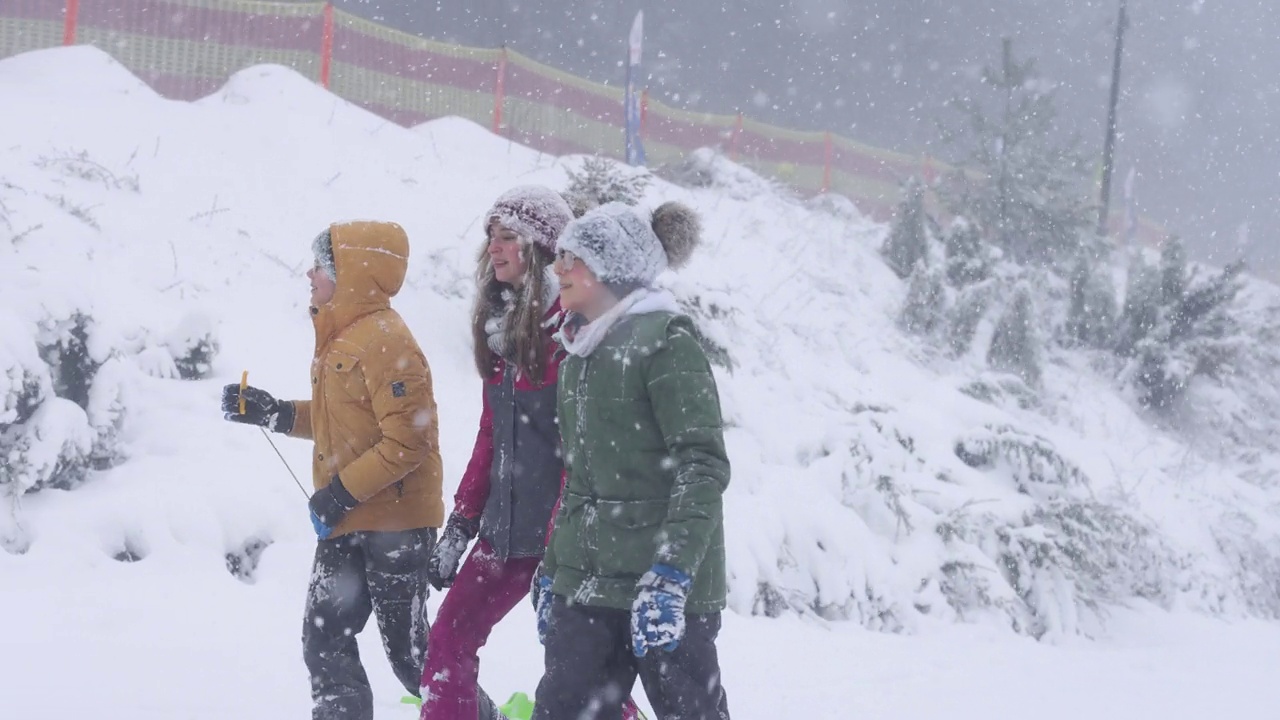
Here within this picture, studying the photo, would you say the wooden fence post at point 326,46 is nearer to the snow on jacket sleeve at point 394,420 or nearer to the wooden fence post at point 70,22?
the wooden fence post at point 70,22

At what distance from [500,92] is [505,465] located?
1261 centimetres

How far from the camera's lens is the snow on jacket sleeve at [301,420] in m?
3.60

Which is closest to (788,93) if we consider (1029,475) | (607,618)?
(1029,475)

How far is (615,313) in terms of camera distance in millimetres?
2744

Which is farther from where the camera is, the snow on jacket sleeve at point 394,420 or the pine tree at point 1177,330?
the pine tree at point 1177,330

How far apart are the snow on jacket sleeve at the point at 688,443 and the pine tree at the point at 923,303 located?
10124 mm

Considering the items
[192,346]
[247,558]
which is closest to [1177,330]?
[192,346]

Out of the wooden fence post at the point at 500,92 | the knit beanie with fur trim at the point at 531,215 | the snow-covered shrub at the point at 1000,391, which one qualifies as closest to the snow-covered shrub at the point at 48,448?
the knit beanie with fur trim at the point at 531,215

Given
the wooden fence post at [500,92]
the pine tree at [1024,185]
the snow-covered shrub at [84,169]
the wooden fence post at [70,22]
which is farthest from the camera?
the wooden fence post at [500,92]

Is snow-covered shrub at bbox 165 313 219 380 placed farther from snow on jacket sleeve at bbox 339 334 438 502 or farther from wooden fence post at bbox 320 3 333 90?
wooden fence post at bbox 320 3 333 90

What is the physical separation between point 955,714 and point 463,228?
549 centimetres

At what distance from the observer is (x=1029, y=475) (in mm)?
8188

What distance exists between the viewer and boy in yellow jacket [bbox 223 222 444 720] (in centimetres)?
322

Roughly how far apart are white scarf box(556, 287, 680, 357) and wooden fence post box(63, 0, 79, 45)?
10.9m
